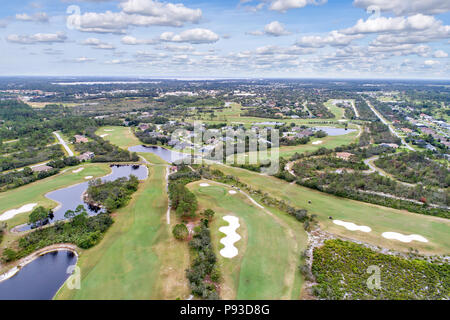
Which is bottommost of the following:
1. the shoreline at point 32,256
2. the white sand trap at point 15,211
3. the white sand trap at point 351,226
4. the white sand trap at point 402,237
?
the shoreline at point 32,256

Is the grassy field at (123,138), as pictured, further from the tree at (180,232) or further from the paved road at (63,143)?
the tree at (180,232)

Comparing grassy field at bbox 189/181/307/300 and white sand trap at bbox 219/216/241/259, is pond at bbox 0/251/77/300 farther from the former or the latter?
white sand trap at bbox 219/216/241/259

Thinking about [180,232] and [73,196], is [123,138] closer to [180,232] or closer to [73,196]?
[73,196]

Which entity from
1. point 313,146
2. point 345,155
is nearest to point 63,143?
point 313,146

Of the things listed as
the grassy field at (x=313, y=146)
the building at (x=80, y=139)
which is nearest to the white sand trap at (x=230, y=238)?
the grassy field at (x=313, y=146)

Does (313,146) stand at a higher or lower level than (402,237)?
higher
